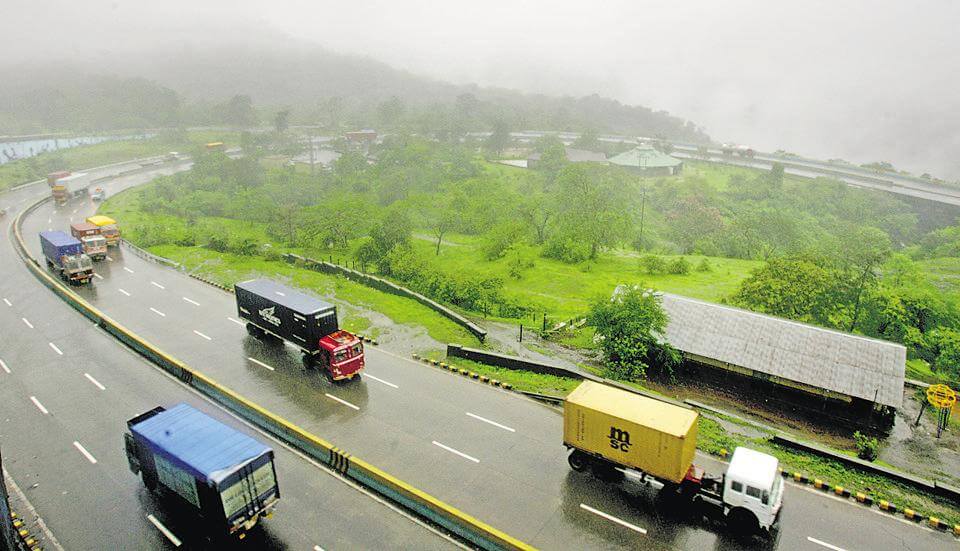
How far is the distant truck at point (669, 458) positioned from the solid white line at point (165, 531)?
15.4m

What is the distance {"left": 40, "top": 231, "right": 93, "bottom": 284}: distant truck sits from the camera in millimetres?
47312

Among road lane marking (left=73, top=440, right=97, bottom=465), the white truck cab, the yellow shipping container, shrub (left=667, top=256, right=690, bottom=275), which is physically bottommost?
shrub (left=667, top=256, right=690, bottom=275)

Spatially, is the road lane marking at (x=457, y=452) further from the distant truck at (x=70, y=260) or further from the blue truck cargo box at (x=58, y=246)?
the blue truck cargo box at (x=58, y=246)

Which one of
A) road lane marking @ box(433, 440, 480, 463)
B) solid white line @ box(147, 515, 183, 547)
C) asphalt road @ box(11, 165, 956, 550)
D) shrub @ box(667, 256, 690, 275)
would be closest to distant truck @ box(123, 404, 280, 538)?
solid white line @ box(147, 515, 183, 547)

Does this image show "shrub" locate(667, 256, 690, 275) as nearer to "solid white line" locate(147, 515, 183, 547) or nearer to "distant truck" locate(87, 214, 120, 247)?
"solid white line" locate(147, 515, 183, 547)

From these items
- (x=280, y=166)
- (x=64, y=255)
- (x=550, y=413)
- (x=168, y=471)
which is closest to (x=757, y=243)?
(x=550, y=413)

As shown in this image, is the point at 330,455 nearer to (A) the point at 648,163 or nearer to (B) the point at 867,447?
(B) the point at 867,447

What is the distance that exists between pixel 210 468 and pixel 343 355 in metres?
13.0

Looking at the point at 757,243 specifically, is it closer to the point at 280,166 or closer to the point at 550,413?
the point at 550,413

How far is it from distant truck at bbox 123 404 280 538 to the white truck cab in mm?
16713

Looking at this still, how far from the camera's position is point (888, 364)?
3088 centimetres

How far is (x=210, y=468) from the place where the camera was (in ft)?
61.8

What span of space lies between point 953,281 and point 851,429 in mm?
34579

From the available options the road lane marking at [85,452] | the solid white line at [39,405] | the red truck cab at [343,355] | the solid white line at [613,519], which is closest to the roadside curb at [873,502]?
the solid white line at [613,519]
